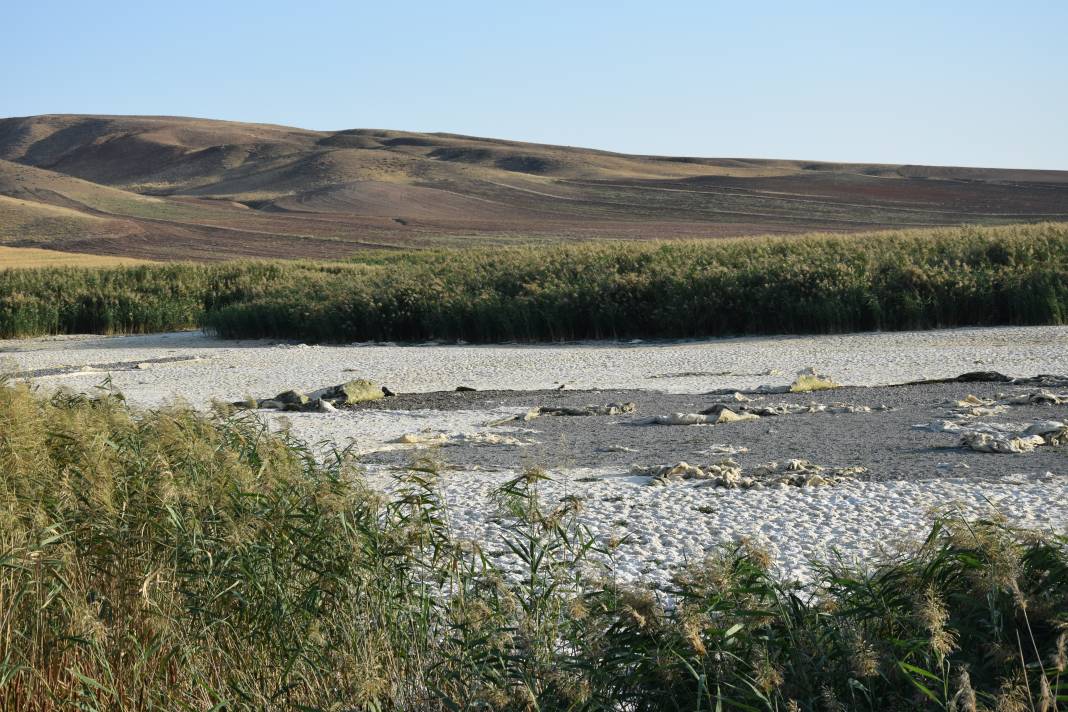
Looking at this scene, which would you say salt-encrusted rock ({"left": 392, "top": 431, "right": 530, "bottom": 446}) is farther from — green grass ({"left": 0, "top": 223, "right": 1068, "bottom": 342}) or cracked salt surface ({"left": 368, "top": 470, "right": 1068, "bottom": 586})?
green grass ({"left": 0, "top": 223, "right": 1068, "bottom": 342})

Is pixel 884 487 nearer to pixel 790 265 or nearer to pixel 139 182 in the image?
pixel 790 265

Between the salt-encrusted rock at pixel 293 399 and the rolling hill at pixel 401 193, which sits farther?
the rolling hill at pixel 401 193

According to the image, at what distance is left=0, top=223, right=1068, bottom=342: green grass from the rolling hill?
99.6 ft

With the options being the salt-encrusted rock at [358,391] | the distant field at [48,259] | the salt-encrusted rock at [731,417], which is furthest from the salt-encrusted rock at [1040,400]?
the distant field at [48,259]

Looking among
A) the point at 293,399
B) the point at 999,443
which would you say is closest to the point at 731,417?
the point at 999,443

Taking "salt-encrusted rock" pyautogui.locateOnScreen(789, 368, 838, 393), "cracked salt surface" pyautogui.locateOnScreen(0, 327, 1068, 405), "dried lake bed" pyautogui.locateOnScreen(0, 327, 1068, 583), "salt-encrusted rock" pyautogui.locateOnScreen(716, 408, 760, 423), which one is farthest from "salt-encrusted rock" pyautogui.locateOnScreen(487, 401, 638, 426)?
"salt-encrusted rock" pyautogui.locateOnScreen(789, 368, 838, 393)

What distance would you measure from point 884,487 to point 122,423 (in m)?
5.05

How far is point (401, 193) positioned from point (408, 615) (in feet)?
302

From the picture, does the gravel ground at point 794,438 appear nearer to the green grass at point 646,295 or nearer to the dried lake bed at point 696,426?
the dried lake bed at point 696,426

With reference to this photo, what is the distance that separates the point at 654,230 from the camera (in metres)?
69.2

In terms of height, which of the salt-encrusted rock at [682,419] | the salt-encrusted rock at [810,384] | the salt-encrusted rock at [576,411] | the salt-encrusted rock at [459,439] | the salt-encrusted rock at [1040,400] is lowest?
the salt-encrusted rock at [459,439]

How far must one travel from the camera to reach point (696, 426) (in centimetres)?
1130

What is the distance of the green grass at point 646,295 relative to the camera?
71.9ft

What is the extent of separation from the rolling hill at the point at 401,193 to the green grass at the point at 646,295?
3036 cm
